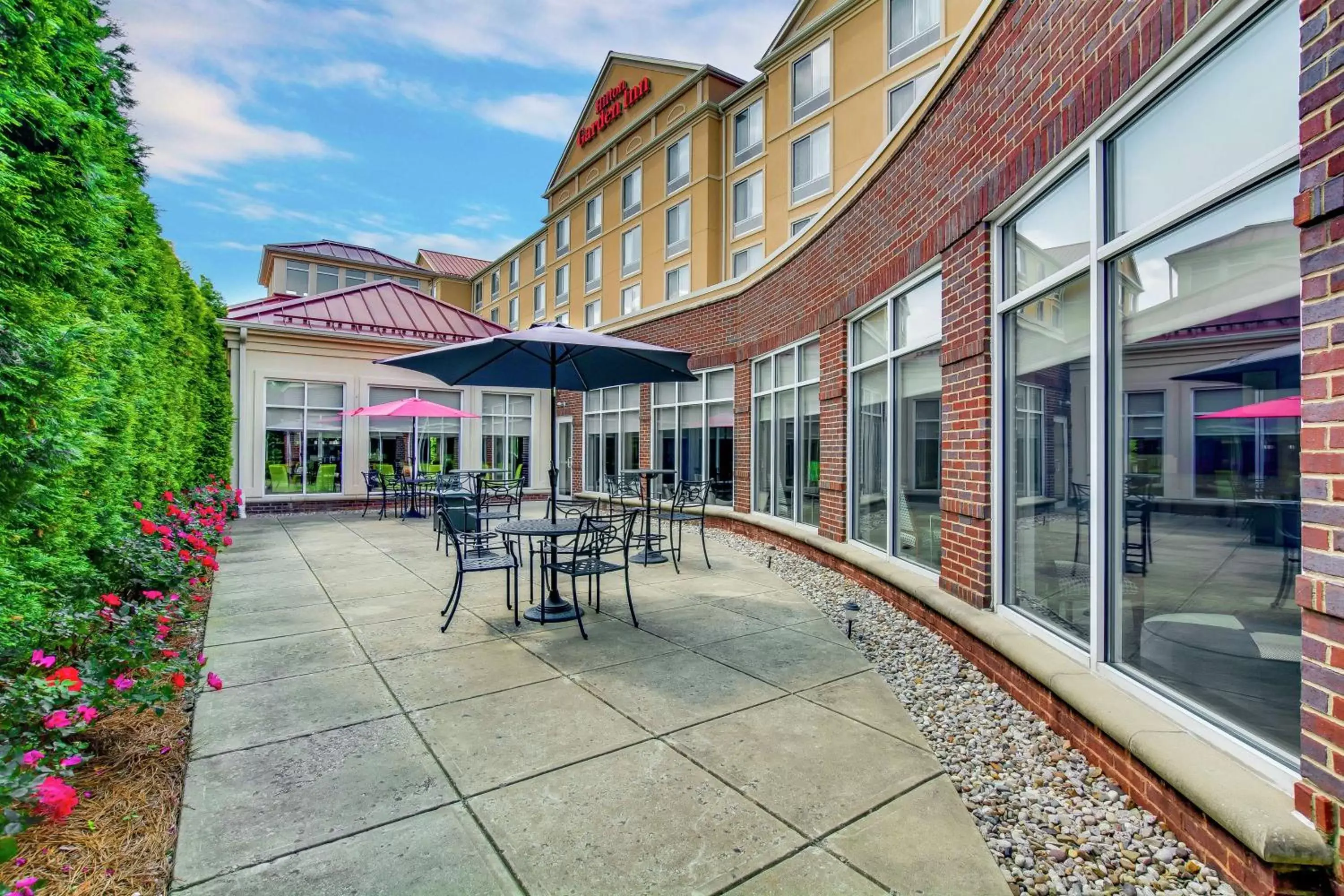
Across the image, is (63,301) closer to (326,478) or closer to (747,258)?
(326,478)

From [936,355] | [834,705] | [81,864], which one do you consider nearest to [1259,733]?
[834,705]

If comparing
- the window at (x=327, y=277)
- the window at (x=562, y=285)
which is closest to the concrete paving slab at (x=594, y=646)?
A: the window at (x=562, y=285)

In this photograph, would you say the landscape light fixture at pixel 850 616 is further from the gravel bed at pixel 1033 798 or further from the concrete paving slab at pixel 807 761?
the concrete paving slab at pixel 807 761

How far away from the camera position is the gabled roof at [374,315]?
46.7ft

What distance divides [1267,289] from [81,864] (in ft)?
15.0

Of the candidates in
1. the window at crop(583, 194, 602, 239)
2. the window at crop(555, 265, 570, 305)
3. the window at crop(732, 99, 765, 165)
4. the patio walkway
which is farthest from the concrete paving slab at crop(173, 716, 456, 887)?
the window at crop(555, 265, 570, 305)

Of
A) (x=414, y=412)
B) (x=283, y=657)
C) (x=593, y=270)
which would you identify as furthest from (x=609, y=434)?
(x=593, y=270)

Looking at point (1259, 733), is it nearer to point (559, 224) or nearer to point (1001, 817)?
point (1001, 817)

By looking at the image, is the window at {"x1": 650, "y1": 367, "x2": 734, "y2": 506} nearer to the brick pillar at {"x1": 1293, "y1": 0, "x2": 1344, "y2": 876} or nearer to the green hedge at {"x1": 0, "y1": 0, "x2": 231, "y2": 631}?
the green hedge at {"x1": 0, "y1": 0, "x2": 231, "y2": 631}

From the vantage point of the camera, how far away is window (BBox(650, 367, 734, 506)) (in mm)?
10922

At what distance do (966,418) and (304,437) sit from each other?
13.9 metres

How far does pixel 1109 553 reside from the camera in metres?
2.98

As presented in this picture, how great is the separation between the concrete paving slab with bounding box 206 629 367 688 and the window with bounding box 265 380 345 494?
34.7 feet

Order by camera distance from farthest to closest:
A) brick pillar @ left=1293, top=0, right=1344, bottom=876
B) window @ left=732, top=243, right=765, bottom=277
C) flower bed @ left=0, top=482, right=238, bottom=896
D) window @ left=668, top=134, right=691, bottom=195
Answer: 1. window @ left=668, top=134, right=691, bottom=195
2. window @ left=732, top=243, right=765, bottom=277
3. flower bed @ left=0, top=482, right=238, bottom=896
4. brick pillar @ left=1293, top=0, right=1344, bottom=876
